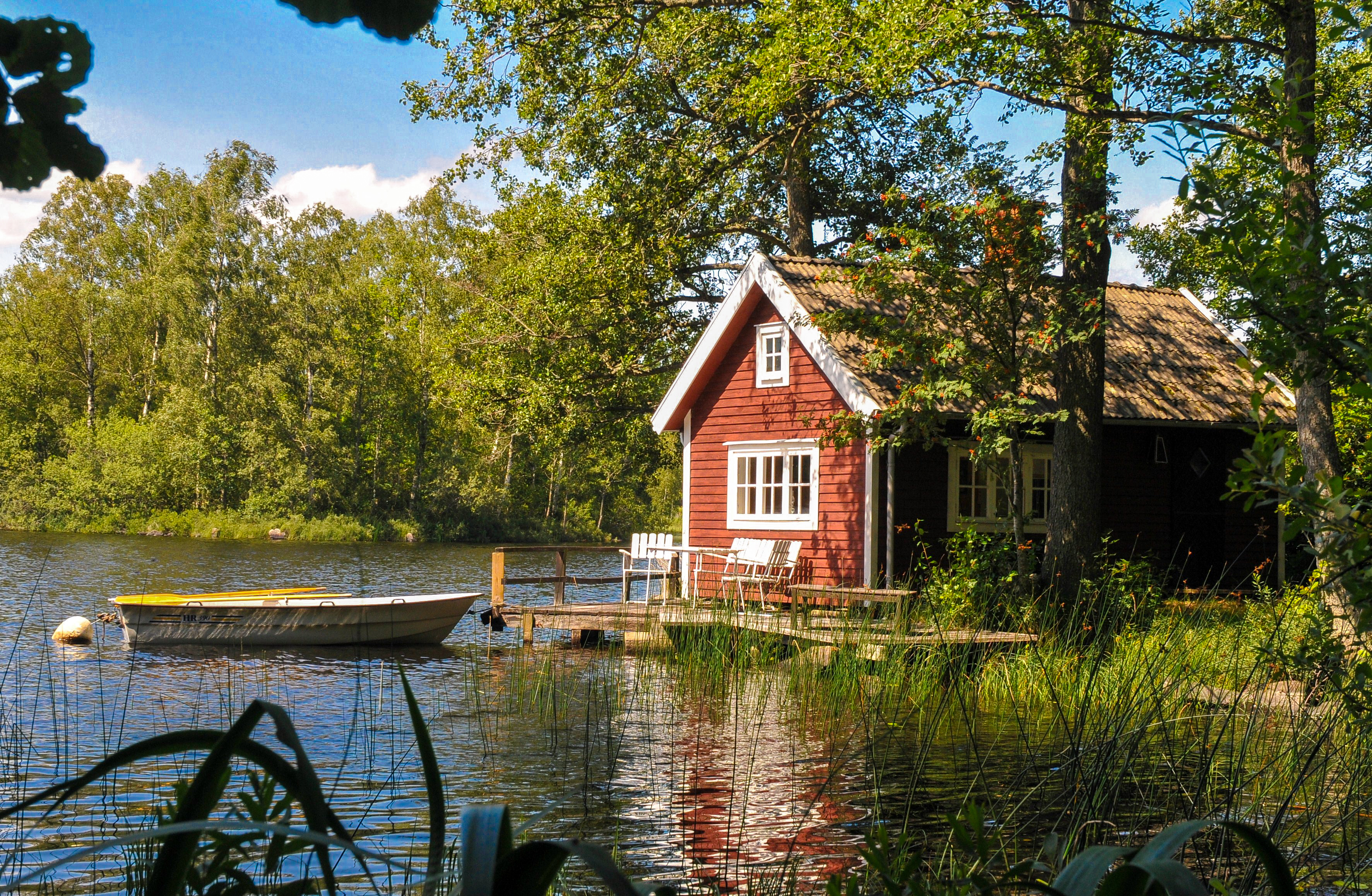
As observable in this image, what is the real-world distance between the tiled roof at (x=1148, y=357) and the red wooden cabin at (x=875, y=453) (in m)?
0.03

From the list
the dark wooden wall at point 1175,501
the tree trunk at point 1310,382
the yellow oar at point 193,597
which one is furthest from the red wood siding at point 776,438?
the yellow oar at point 193,597

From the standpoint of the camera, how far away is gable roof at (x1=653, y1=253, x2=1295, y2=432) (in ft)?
45.3

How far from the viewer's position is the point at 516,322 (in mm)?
22359

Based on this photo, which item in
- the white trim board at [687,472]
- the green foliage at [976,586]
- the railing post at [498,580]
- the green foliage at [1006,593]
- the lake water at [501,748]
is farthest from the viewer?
the white trim board at [687,472]

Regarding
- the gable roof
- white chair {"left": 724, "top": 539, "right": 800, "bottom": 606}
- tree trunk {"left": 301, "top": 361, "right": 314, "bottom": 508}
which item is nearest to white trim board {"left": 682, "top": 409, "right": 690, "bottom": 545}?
the gable roof

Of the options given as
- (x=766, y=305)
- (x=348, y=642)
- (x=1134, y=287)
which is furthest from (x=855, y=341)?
(x=348, y=642)

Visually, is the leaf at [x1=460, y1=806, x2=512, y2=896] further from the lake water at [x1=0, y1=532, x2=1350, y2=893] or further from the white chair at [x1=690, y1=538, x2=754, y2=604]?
the white chair at [x1=690, y1=538, x2=754, y2=604]

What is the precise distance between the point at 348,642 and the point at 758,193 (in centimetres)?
1159

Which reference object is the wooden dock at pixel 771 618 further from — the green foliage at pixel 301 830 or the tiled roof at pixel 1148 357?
the green foliage at pixel 301 830

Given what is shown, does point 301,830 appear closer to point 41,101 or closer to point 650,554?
point 41,101

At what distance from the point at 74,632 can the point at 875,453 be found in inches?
395

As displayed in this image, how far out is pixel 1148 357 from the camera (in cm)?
1595

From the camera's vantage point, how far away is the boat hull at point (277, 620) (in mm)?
14242

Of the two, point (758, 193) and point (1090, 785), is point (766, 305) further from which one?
point (1090, 785)
